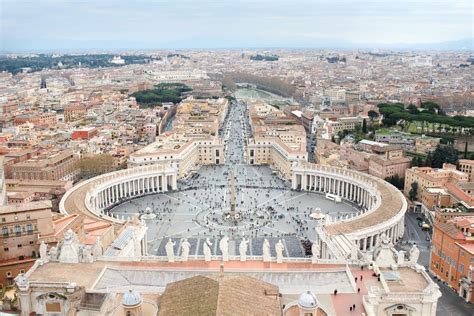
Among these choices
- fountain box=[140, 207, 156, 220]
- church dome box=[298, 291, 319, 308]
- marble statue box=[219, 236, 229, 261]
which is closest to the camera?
church dome box=[298, 291, 319, 308]

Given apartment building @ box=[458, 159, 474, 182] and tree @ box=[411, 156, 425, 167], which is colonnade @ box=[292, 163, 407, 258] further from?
Result: apartment building @ box=[458, 159, 474, 182]

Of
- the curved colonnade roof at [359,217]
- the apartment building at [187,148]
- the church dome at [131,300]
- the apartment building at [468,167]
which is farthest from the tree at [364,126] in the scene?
the church dome at [131,300]

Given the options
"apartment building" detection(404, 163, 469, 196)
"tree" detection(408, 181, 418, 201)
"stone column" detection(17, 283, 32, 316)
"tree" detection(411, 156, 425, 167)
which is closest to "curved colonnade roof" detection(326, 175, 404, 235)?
"tree" detection(408, 181, 418, 201)

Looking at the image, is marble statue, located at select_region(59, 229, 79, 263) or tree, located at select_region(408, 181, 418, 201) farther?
tree, located at select_region(408, 181, 418, 201)

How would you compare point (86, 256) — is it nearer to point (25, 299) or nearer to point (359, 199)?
point (25, 299)

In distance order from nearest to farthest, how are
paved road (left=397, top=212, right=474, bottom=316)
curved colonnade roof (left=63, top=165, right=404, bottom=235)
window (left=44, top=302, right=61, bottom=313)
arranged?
1. window (left=44, top=302, right=61, bottom=313)
2. paved road (left=397, top=212, right=474, bottom=316)
3. curved colonnade roof (left=63, top=165, right=404, bottom=235)

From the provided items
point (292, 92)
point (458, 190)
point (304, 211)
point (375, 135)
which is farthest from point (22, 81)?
point (458, 190)

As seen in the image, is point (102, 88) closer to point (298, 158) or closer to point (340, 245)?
point (298, 158)

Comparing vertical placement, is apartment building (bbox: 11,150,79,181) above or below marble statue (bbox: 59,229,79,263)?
below

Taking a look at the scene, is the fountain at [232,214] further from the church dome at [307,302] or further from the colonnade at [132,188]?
the church dome at [307,302]
